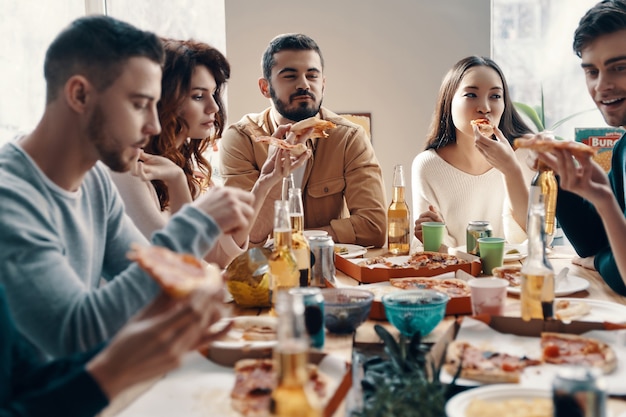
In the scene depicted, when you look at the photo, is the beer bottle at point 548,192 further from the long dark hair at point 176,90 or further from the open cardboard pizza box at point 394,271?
the long dark hair at point 176,90

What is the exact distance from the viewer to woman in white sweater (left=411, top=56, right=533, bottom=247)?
3256 millimetres

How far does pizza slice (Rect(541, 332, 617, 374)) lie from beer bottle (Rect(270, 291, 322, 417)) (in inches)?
25.8

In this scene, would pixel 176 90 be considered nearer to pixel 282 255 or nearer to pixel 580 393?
pixel 282 255

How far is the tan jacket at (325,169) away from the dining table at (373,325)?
0.72 metres

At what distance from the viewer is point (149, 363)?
37.2 inches

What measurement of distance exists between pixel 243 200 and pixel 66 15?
11.3ft

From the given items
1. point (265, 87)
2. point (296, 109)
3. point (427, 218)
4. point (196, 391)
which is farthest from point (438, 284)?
point (265, 87)

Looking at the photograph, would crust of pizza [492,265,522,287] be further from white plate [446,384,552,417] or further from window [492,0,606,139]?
window [492,0,606,139]

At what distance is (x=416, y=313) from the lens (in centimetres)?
151

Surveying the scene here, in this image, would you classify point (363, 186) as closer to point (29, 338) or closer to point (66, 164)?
point (66, 164)

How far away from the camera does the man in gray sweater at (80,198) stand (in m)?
1.29

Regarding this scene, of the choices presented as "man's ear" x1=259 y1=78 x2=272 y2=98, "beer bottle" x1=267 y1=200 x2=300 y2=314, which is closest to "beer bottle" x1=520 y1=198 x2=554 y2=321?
"beer bottle" x1=267 y1=200 x2=300 y2=314

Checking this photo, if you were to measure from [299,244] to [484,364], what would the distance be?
2.41 feet

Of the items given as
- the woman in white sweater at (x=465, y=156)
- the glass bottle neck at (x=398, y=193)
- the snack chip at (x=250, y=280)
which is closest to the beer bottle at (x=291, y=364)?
the snack chip at (x=250, y=280)
